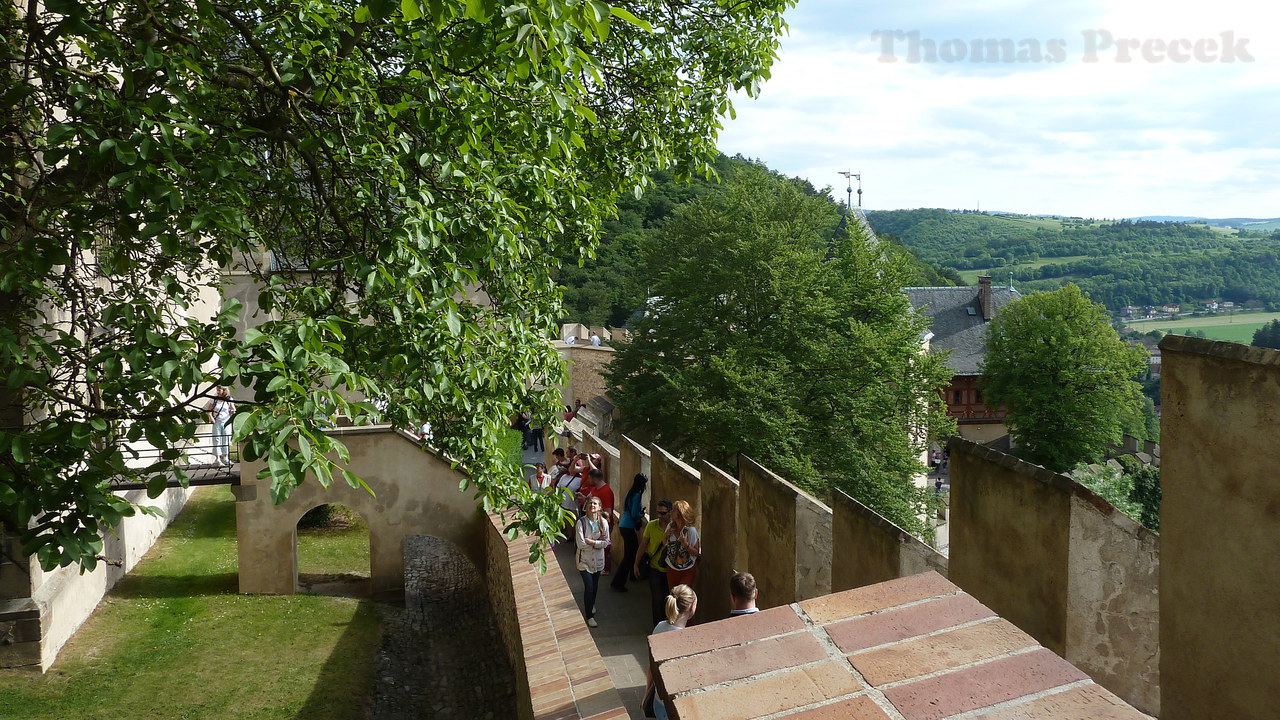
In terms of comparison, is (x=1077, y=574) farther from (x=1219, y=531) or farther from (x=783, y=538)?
(x=783, y=538)

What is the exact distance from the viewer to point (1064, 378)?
5409 cm

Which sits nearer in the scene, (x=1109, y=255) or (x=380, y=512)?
(x=380, y=512)

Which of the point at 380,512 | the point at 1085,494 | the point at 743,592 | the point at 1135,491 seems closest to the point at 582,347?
the point at 1135,491

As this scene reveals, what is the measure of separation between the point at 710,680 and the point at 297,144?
650 cm

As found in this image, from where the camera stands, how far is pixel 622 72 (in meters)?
13.1

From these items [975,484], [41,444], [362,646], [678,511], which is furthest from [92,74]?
[362,646]

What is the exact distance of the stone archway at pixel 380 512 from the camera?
18.3 metres

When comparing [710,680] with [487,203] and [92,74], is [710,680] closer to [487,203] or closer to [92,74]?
[487,203]

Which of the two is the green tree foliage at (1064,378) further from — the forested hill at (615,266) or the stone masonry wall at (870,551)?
the stone masonry wall at (870,551)

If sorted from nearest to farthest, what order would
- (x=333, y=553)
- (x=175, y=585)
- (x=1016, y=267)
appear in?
(x=175, y=585) → (x=333, y=553) → (x=1016, y=267)

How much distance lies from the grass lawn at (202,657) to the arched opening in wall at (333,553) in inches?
51.9

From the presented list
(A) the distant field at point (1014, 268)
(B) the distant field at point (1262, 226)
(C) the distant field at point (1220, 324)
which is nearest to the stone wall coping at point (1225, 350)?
(C) the distant field at point (1220, 324)

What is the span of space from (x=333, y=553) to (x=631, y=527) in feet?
39.7

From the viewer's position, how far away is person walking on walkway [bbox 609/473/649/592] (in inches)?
478
